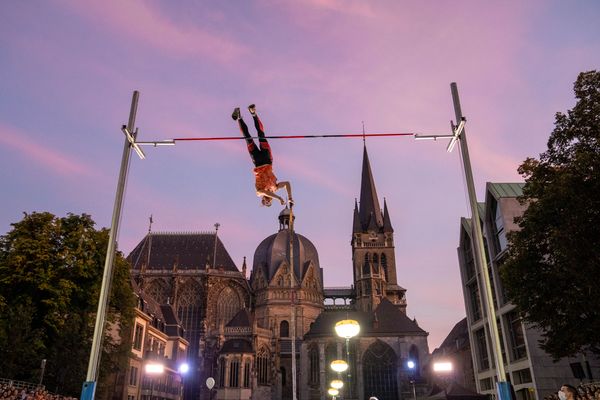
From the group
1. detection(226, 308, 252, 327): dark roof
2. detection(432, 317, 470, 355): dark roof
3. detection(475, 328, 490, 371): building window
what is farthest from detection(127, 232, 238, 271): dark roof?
detection(475, 328, 490, 371): building window

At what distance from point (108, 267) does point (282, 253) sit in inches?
2677

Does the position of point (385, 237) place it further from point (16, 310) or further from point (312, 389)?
point (16, 310)

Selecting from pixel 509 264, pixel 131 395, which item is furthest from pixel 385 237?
pixel 509 264

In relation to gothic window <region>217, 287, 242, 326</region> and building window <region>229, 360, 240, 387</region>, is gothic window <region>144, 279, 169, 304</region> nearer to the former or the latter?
gothic window <region>217, 287, 242, 326</region>

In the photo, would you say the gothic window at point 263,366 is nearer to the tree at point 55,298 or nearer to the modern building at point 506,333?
the modern building at point 506,333

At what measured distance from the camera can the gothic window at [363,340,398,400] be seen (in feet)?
188

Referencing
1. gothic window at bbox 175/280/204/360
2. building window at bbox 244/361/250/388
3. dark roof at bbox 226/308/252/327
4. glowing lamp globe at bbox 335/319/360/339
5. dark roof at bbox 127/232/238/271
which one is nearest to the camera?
glowing lamp globe at bbox 335/319/360/339

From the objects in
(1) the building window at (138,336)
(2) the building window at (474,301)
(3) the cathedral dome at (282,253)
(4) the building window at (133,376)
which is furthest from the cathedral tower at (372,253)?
(4) the building window at (133,376)

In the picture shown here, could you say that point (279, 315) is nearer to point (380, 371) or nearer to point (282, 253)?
point (282, 253)

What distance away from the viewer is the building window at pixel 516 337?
104 feet

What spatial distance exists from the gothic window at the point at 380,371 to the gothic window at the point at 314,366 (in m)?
6.15

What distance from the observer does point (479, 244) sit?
10312 mm

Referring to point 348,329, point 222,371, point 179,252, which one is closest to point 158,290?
point 179,252

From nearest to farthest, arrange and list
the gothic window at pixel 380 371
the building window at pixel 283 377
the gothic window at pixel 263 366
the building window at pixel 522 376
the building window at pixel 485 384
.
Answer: the building window at pixel 522 376, the building window at pixel 485 384, the gothic window at pixel 380 371, the gothic window at pixel 263 366, the building window at pixel 283 377
